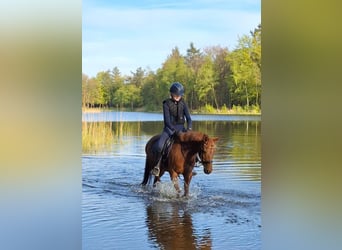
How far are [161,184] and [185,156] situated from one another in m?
0.27

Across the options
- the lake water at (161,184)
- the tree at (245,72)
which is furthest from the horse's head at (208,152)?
the tree at (245,72)

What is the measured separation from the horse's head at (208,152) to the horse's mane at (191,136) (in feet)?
0.16

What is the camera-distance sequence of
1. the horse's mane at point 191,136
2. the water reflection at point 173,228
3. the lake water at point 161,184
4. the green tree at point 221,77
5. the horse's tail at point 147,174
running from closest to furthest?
the water reflection at point 173,228 < the lake water at point 161,184 < the horse's mane at point 191,136 < the green tree at point 221,77 < the horse's tail at point 147,174

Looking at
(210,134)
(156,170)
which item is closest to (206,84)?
(210,134)

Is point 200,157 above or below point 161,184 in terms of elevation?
above

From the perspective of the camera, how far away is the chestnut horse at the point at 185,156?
Result: 250 cm

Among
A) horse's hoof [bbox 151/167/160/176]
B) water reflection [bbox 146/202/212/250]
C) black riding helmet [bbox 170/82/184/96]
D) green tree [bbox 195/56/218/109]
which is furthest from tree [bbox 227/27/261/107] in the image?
water reflection [bbox 146/202/212/250]

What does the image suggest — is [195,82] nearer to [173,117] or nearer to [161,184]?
[173,117]

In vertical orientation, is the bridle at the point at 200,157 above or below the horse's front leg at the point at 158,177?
above

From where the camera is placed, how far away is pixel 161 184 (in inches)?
109

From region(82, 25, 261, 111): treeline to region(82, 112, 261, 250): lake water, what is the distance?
0.10m

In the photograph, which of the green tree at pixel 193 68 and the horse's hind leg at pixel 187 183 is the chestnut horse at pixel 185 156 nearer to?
the horse's hind leg at pixel 187 183
